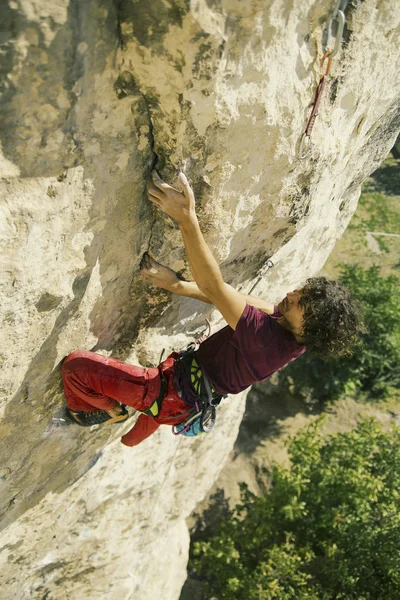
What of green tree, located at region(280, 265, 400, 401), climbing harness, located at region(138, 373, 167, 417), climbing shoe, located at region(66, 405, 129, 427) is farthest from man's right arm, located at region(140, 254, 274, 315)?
green tree, located at region(280, 265, 400, 401)

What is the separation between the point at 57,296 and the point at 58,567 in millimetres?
3166

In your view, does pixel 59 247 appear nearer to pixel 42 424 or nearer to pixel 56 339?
pixel 56 339

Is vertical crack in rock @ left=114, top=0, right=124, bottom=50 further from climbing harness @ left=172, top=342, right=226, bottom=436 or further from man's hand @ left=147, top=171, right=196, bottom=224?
climbing harness @ left=172, top=342, right=226, bottom=436

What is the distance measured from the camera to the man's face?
2723 millimetres

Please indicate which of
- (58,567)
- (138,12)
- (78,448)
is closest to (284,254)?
(78,448)

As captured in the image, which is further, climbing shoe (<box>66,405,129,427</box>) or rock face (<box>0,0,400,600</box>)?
climbing shoe (<box>66,405,129,427</box>)

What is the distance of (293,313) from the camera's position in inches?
108

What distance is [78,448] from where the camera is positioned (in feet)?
11.7

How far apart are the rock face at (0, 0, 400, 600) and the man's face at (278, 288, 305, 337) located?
53cm

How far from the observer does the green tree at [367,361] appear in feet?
31.2

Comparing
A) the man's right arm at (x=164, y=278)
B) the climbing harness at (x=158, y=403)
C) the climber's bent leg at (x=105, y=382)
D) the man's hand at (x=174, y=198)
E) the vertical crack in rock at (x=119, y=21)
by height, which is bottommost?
the climbing harness at (x=158, y=403)

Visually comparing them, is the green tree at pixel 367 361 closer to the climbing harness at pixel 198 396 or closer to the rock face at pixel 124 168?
the rock face at pixel 124 168

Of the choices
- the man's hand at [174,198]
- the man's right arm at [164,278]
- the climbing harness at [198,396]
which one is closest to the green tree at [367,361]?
the climbing harness at [198,396]

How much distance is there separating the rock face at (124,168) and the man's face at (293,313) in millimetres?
533
